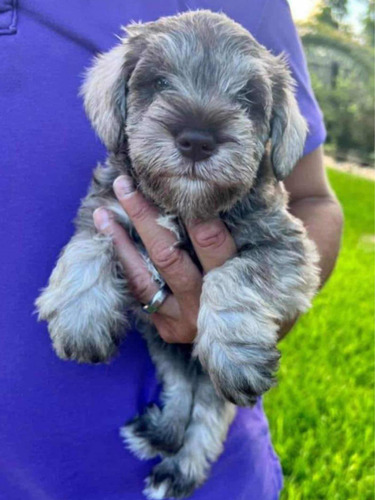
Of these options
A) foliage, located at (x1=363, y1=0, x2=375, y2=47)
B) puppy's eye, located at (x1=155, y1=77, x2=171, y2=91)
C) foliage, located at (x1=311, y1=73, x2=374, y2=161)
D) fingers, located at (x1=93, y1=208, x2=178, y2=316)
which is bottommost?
foliage, located at (x1=311, y1=73, x2=374, y2=161)

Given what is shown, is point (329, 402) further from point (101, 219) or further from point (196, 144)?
point (196, 144)

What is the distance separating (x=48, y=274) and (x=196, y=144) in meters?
0.84

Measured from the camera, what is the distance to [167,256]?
7.72ft

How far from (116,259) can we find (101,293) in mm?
176

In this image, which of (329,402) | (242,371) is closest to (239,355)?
(242,371)

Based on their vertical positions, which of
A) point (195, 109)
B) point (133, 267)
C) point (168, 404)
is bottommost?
point (168, 404)

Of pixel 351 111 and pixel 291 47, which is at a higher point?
pixel 291 47

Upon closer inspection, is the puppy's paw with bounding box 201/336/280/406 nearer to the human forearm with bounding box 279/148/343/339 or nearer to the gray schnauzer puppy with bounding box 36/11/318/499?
the gray schnauzer puppy with bounding box 36/11/318/499

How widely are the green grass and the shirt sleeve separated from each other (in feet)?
6.31

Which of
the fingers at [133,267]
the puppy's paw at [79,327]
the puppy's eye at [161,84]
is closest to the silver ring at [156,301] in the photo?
the fingers at [133,267]

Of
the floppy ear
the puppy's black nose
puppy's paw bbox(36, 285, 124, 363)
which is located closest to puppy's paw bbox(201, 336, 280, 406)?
puppy's paw bbox(36, 285, 124, 363)

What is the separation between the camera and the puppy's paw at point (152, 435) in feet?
7.96

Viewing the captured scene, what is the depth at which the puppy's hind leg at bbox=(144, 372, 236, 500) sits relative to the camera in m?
2.51

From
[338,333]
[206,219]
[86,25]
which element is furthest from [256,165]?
[338,333]
